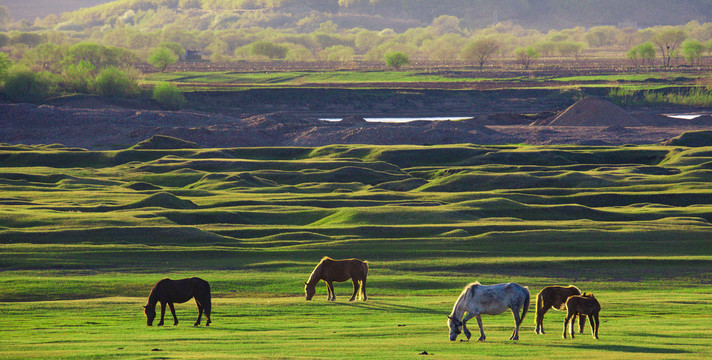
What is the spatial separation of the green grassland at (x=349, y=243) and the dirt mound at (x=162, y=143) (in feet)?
12.9

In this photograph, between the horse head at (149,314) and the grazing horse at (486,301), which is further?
the horse head at (149,314)

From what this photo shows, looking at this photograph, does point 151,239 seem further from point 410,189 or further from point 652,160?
point 652,160

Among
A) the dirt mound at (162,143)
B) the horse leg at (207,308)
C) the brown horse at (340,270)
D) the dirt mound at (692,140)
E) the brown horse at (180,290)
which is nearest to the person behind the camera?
the brown horse at (180,290)

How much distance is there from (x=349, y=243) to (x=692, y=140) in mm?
67096

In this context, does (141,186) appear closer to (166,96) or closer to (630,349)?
(630,349)

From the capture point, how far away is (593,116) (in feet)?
404

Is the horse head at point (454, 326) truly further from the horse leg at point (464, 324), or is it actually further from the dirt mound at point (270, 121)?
the dirt mound at point (270, 121)

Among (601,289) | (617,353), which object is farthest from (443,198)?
(617,353)

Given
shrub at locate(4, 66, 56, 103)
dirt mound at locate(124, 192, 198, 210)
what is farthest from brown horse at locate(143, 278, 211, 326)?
shrub at locate(4, 66, 56, 103)

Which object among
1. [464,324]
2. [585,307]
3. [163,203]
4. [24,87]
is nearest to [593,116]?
[163,203]

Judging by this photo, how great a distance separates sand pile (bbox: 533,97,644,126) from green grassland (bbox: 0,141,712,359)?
82.7 ft

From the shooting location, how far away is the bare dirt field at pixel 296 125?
109625mm

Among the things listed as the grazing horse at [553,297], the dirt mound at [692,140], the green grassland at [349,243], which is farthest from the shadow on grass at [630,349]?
the dirt mound at [692,140]

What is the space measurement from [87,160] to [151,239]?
47.3 metres
